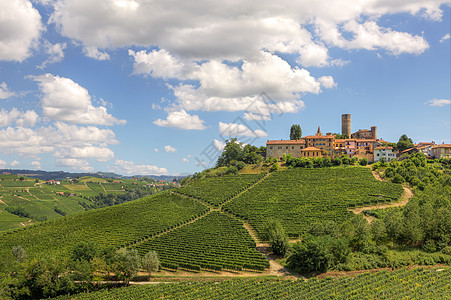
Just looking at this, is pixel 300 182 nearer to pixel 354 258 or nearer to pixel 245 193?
pixel 245 193

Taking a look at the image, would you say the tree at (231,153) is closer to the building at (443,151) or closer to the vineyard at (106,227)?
the vineyard at (106,227)

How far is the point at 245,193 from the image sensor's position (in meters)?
77.1

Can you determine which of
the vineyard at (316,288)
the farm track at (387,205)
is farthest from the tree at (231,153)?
the vineyard at (316,288)

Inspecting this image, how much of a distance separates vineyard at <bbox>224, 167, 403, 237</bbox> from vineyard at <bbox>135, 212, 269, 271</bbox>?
152 inches

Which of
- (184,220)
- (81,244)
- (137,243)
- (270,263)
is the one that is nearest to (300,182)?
(184,220)

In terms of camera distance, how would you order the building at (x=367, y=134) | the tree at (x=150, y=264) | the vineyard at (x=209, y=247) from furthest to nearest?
the building at (x=367, y=134), the vineyard at (x=209, y=247), the tree at (x=150, y=264)

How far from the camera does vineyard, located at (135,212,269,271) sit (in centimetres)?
4547

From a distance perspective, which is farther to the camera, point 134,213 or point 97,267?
point 134,213

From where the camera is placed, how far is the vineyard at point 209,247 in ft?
149

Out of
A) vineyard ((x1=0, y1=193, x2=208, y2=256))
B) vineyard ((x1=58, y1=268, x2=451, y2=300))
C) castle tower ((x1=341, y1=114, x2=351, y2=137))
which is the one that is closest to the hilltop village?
castle tower ((x1=341, y1=114, x2=351, y2=137))

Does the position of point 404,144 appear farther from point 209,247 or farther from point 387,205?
point 209,247

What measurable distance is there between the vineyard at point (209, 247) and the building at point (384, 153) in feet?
184

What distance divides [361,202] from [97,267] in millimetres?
48664

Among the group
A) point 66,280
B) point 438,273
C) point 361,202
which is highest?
point 361,202
